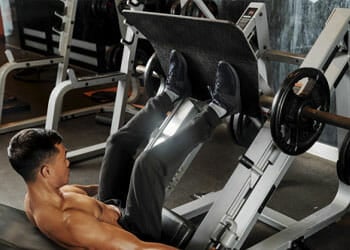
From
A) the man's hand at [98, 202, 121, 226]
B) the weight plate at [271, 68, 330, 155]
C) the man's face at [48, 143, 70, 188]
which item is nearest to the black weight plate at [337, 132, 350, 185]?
the weight plate at [271, 68, 330, 155]

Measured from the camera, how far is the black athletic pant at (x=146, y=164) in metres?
1.51

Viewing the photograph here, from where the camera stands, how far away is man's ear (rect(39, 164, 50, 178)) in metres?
1.29

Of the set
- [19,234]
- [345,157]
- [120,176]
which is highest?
[19,234]

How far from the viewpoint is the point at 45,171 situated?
1297 mm

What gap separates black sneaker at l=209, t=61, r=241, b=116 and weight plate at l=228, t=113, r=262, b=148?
0.25 m

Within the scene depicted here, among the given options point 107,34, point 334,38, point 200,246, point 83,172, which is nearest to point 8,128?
point 83,172

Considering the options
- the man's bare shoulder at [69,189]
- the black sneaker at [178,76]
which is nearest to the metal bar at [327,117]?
the black sneaker at [178,76]

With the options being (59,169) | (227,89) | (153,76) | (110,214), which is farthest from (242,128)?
(59,169)

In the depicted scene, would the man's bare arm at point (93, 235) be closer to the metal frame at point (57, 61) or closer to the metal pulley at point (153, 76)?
the metal pulley at point (153, 76)

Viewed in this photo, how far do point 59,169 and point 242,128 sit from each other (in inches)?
38.7

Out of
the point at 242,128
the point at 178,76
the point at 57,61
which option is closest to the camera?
the point at 178,76

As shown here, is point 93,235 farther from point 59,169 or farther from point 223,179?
point 223,179

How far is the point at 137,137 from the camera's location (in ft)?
5.98

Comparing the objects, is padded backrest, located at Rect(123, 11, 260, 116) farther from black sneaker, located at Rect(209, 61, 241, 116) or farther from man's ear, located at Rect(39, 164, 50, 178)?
man's ear, located at Rect(39, 164, 50, 178)
